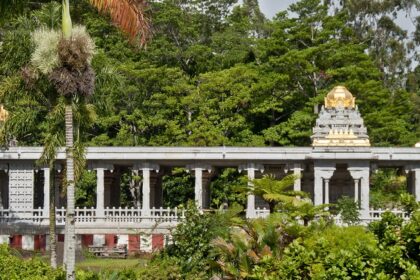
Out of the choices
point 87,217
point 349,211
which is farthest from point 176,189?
point 349,211

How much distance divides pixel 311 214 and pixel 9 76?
1009 centimetres

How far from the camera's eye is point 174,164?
45.5 metres

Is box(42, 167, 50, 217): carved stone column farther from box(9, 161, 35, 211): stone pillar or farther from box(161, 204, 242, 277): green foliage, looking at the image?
box(161, 204, 242, 277): green foliage

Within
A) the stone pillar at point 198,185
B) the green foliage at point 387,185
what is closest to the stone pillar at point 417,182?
the green foliage at point 387,185

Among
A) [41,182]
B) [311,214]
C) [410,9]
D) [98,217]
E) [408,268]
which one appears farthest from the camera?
[410,9]

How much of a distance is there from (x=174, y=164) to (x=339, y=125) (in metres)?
7.66

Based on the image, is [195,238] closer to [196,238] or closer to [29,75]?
[196,238]

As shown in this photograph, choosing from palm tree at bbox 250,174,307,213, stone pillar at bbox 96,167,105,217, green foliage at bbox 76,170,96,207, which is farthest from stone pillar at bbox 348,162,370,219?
green foliage at bbox 76,170,96,207

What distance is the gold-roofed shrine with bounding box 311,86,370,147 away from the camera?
141 ft

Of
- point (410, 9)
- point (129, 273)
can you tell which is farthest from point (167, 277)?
point (410, 9)

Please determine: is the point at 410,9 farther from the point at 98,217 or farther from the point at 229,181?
the point at 98,217

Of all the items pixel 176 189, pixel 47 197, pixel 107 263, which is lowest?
pixel 107 263

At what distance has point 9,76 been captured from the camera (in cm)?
2673

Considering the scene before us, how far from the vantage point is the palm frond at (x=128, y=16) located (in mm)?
17812
